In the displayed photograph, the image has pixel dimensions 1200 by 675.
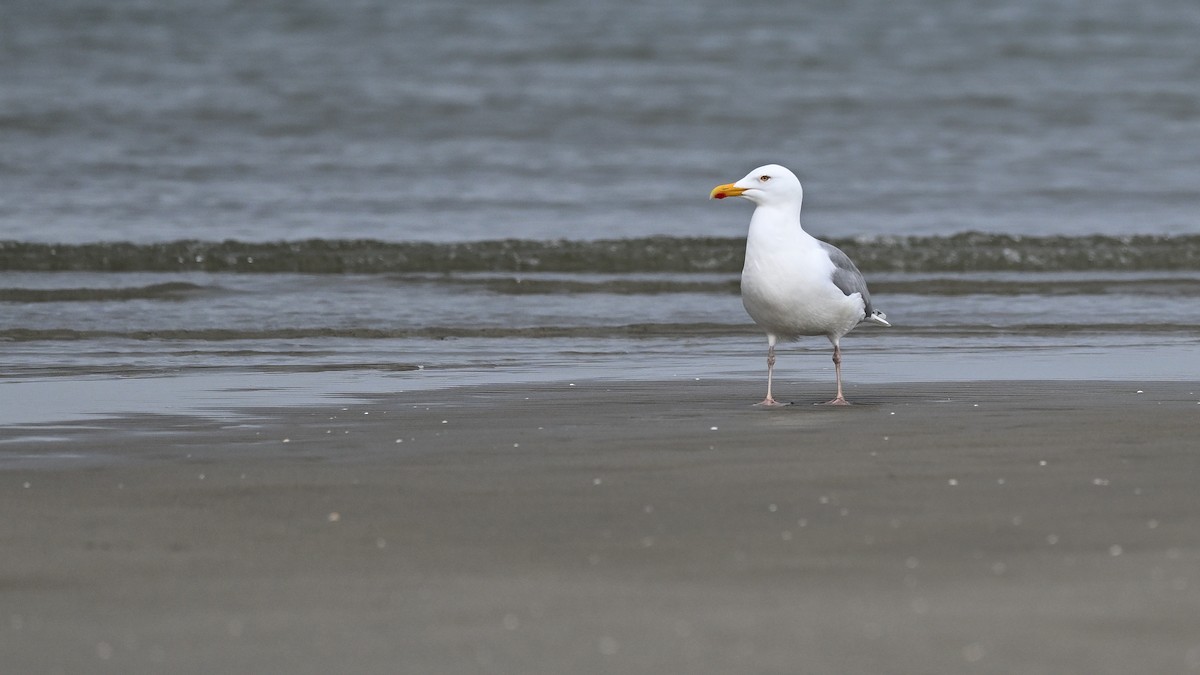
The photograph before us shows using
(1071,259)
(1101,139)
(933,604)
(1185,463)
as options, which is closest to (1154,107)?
(1101,139)

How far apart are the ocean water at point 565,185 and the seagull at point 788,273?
2.97ft

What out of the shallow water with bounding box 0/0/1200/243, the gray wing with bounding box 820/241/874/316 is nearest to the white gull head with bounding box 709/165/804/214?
the gray wing with bounding box 820/241/874/316

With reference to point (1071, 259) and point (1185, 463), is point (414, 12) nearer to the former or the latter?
point (1071, 259)

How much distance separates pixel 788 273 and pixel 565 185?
1170 centimetres

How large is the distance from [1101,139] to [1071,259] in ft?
28.8

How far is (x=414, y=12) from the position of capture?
30562 millimetres

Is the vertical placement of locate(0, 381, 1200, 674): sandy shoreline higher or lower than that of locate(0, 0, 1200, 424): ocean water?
lower

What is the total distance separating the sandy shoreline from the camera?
331cm

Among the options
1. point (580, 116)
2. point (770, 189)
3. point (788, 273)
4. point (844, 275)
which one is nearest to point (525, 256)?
point (770, 189)

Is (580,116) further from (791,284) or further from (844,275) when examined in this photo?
(791,284)

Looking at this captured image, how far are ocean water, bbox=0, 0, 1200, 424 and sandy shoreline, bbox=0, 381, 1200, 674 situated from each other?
1889 millimetres

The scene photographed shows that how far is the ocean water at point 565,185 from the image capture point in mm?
9727

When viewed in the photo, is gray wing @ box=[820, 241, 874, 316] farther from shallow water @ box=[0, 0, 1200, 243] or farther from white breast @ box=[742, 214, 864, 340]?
shallow water @ box=[0, 0, 1200, 243]

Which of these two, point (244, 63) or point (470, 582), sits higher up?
point (244, 63)
